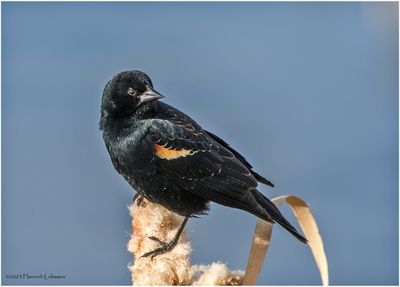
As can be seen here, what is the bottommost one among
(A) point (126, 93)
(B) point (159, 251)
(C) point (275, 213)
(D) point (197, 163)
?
(B) point (159, 251)

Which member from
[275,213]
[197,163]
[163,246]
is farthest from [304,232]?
[197,163]

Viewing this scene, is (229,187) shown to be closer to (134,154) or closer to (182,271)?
(134,154)

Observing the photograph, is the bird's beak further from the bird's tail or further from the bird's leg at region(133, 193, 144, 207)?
the bird's tail

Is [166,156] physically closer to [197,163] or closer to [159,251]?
[197,163]

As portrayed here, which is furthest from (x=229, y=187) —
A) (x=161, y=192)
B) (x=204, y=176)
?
(x=161, y=192)

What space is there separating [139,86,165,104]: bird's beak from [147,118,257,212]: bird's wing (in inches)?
6.0

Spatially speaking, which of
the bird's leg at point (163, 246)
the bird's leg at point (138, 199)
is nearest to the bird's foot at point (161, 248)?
the bird's leg at point (163, 246)

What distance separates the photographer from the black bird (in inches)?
126

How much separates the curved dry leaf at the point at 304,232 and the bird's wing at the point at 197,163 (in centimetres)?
43

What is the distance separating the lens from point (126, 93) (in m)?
3.26

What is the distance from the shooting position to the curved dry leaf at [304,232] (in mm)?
2307

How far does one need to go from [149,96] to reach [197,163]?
0.46 metres

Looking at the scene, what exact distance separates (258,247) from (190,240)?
309 mm

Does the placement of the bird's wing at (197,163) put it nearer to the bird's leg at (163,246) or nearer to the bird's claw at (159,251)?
the bird's leg at (163,246)
